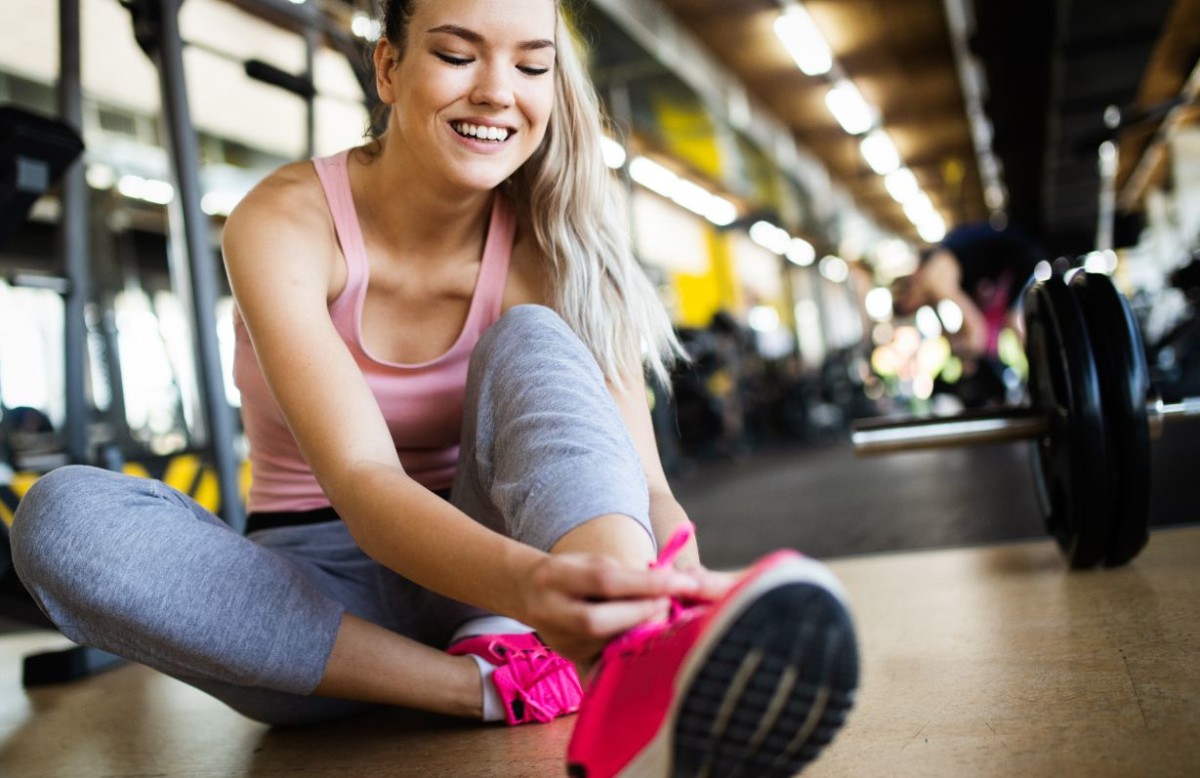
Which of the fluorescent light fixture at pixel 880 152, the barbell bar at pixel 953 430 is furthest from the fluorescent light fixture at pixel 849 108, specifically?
the barbell bar at pixel 953 430

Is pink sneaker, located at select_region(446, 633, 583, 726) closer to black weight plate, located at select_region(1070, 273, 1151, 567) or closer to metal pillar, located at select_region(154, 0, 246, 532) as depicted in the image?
black weight plate, located at select_region(1070, 273, 1151, 567)

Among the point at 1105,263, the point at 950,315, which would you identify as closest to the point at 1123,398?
the point at 950,315

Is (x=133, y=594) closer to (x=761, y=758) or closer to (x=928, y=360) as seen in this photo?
(x=761, y=758)

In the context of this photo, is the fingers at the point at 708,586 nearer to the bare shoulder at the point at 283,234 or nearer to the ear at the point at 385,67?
the bare shoulder at the point at 283,234

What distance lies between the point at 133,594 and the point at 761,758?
57 centimetres

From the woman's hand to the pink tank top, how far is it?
1.62 ft

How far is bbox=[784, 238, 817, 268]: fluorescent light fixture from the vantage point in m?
14.2

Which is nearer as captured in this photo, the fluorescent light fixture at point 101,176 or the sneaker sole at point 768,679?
the sneaker sole at point 768,679

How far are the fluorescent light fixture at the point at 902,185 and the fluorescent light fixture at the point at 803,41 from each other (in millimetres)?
5810

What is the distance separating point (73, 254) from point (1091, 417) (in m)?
1.85

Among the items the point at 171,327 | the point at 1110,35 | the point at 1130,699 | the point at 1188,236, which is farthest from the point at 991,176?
the point at 1130,699

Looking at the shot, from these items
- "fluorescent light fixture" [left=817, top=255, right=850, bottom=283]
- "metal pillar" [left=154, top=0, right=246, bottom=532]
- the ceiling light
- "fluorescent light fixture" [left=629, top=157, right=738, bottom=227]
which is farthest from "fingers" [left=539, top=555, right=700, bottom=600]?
the ceiling light

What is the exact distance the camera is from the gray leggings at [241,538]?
0.81 metres

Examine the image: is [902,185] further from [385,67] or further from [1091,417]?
[385,67]
